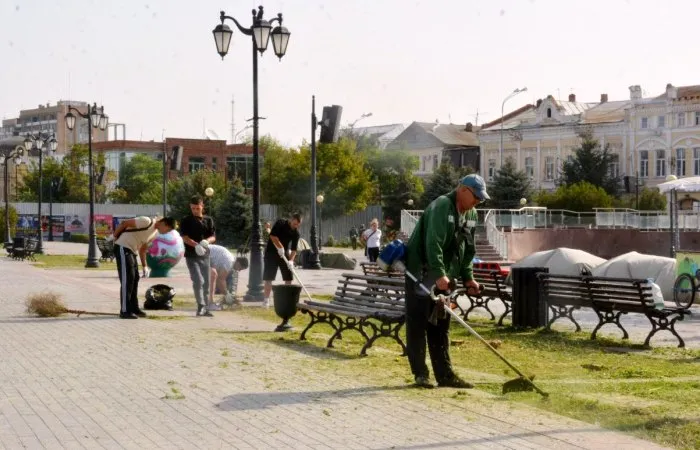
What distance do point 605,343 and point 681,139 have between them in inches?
2822

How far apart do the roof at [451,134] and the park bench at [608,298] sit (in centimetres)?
8732

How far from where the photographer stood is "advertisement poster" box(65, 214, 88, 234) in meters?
87.2

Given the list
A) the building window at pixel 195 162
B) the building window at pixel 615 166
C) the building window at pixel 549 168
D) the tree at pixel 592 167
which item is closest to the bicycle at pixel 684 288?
the tree at pixel 592 167

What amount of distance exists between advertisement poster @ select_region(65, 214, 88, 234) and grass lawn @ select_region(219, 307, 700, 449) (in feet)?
244

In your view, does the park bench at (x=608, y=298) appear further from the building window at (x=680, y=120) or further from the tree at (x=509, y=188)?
the building window at (x=680, y=120)

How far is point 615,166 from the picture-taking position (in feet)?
278

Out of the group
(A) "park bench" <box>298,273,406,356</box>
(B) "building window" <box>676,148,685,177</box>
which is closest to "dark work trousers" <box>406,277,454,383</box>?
(A) "park bench" <box>298,273,406,356</box>

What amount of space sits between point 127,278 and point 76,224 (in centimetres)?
7427

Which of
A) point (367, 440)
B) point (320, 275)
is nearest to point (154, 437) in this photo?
point (367, 440)

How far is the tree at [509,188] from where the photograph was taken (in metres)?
71.7

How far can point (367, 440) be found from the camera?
702cm

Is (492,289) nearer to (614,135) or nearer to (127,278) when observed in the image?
(127,278)

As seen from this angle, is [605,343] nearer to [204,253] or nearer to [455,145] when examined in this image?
[204,253]

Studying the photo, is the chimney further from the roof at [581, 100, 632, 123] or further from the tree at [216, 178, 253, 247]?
the tree at [216, 178, 253, 247]
